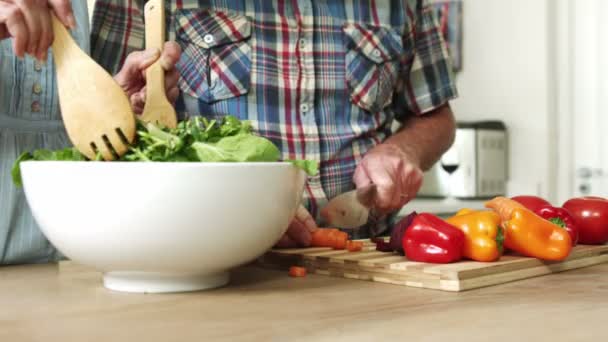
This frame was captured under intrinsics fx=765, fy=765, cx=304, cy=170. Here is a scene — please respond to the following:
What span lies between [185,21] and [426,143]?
0.61 meters

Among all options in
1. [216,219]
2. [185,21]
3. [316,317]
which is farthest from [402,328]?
[185,21]

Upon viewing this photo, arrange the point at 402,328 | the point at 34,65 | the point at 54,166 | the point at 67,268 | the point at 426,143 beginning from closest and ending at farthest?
the point at 402,328, the point at 54,166, the point at 67,268, the point at 34,65, the point at 426,143

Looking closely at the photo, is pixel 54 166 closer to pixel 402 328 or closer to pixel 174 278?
pixel 174 278

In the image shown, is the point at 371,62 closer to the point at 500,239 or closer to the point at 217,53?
the point at 217,53

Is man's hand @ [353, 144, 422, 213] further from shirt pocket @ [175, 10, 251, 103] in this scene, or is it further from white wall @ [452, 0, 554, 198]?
white wall @ [452, 0, 554, 198]

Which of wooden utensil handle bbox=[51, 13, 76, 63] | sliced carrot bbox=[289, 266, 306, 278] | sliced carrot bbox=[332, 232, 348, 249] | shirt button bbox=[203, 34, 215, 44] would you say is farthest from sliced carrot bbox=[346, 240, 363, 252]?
shirt button bbox=[203, 34, 215, 44]

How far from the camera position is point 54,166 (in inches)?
31.9

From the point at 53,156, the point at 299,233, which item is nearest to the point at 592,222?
the point at 299,233

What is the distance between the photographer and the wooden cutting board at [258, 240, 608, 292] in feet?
3.04

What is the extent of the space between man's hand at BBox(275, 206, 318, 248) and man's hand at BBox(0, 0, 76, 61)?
1.51ft

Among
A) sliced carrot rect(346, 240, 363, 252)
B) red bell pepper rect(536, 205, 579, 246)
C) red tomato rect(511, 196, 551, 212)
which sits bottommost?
sliced carrot rect(346, 240, 363, 252)

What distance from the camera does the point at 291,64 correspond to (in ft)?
5.30

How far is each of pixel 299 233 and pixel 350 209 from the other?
0.31m

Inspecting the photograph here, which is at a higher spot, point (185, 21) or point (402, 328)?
point (185, 21)
